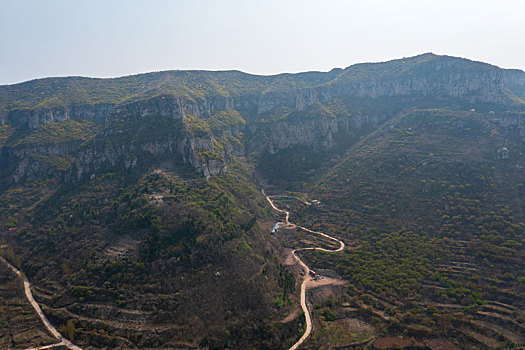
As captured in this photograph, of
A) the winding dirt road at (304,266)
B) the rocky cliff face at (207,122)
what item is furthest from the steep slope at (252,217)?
the winding dirt road at (304,266)

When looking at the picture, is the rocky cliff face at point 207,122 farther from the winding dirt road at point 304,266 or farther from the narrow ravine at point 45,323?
the narrow ravine at point 45,323

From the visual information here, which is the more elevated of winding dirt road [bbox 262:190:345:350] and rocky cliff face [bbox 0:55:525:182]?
rocky cliff face [bbox 0:55:525:182]

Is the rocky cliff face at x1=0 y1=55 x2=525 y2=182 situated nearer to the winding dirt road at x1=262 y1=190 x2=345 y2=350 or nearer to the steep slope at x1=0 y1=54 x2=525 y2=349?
the steep slope at x1=0 y1=54 x2=525 y2=349

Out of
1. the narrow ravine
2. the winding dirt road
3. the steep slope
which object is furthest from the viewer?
the steep slope

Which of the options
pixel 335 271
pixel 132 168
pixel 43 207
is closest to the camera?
pixel 335 271

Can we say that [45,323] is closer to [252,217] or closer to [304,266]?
[252,217]

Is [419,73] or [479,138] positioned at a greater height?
[419,73]

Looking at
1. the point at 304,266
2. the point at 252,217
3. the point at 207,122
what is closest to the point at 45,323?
the point at 252,217

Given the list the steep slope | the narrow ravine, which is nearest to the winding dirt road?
the steep slope

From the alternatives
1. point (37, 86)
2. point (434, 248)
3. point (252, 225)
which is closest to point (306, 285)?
point (252, 225)

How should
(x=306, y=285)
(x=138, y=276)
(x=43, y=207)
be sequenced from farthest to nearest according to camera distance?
1. (x=43, y=207)
2. (x=306, y=285)
3. (x=138, y=276)

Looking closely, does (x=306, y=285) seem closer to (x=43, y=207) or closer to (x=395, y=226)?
(x=395, y=226)
